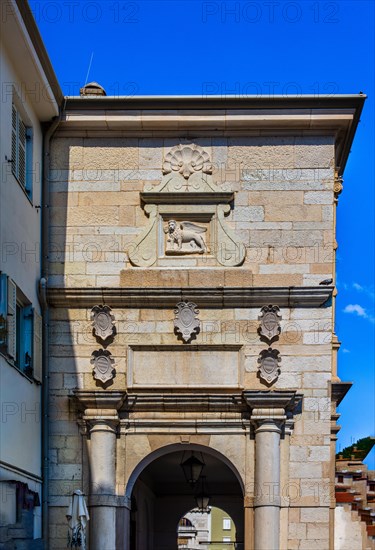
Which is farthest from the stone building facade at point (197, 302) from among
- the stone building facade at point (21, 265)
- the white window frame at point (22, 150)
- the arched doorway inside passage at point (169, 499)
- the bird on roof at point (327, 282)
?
the arched doorway inside passage at point (169, 499)

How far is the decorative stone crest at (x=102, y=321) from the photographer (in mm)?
16891

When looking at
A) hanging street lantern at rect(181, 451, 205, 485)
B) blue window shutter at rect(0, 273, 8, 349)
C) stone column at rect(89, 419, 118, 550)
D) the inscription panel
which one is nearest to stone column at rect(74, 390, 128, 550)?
stone column at rect(89, 419, 118, 550)

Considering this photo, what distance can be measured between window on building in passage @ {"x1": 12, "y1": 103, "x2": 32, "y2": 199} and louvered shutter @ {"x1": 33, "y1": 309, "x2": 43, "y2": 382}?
1736 mm

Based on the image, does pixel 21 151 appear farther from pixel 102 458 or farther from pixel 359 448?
pixel 359 448

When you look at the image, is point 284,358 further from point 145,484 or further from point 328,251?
point 145,484

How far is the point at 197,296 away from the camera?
16938 mm

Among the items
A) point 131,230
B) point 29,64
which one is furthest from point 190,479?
point 29,64

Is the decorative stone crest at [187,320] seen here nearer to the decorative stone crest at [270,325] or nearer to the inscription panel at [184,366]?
the inscription panel at [184,366]

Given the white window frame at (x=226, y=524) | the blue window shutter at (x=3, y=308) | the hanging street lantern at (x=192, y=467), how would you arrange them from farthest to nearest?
the white window frame at (x=226, y=524), the hanging street lantern at (x=192, y=467), the blue window shutter at (x=3, y=308)

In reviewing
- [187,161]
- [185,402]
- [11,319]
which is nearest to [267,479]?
[185,402]

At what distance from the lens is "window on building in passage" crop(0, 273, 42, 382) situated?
15164mm

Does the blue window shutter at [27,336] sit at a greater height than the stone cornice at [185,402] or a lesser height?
greater

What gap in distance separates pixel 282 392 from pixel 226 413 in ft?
2.92

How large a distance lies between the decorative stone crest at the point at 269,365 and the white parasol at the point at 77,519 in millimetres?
3016
